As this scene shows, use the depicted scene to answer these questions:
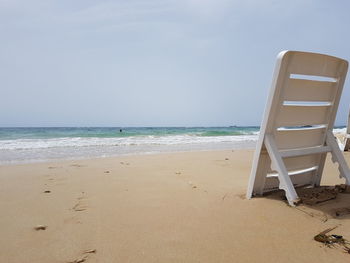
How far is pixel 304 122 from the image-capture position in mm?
2738

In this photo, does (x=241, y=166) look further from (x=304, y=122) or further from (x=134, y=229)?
(x=134, y=229)

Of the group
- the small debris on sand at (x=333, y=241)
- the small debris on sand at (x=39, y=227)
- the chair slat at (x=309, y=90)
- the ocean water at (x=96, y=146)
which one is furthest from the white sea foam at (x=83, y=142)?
the small debris on sand at (x=333, y=241)

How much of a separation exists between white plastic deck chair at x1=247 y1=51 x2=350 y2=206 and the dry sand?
286mm

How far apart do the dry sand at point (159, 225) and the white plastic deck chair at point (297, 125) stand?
0.94ft

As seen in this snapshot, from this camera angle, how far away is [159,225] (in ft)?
7.23

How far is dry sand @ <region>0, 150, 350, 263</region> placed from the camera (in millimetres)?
1752

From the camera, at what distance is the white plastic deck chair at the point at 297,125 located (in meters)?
2.47

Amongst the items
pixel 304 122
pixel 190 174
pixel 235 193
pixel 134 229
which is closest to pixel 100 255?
pixel 134 229

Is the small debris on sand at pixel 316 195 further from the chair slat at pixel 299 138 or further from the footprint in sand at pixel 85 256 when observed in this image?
the footprint in sand at pixel 85 256

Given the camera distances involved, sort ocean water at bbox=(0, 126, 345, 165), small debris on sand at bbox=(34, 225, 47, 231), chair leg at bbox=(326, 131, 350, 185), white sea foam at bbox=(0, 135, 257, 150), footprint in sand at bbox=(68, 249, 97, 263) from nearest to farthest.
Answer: footprint in sand at bbox=(68, 249, 97, 263) → small debris on sand at bbox=(34, 225, 47, 231) → chair leg at bbox=(326, 131, 350, 185) → ocean water at bbox=(0, 126, 345, 165) → white sea foam at bbox=(0, 135, 257, 150)

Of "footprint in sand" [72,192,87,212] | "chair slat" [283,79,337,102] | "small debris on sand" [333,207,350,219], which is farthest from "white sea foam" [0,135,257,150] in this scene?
"small debris on sand" [333,207,350,219]

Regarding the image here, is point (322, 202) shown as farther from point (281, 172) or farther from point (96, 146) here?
point (96, 146)

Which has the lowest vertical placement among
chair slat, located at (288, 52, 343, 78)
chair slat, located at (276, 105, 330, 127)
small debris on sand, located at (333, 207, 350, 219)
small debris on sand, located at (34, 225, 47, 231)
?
small debris on sand, located at (34, 225, 47, 231)

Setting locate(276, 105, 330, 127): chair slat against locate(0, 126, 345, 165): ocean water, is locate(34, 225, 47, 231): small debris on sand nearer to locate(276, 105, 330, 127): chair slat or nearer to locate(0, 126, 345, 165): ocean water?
locate(276, 105, 330, 127): chair slat
